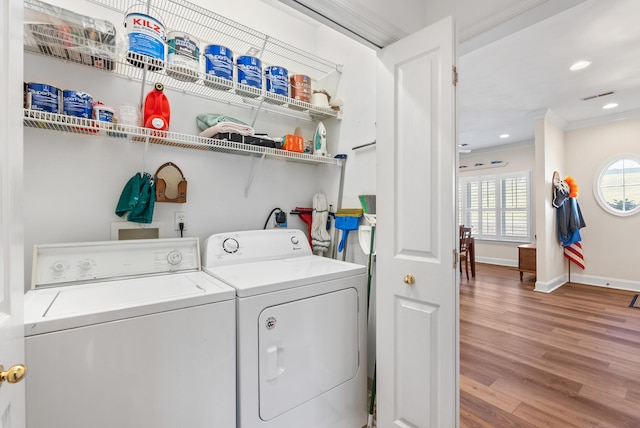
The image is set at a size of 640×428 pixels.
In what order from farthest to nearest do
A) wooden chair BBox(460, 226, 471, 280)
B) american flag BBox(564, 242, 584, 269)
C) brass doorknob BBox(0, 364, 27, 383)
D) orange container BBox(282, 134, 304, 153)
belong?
wooden chair BBox(460, 226, 471, 280) < american flag BBox(564, 242, 584, 269) < orange container BBox(282, 134, 304, 153) < brass doorknob BBox(0, 364, 27, 383)

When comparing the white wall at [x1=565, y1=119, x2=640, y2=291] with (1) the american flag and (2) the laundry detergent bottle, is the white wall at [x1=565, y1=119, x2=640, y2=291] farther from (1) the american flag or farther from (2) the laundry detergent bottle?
(2) the laundry detergent bottle

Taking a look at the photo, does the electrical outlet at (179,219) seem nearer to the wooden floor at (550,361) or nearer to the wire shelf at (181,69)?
the wire shelf at (181,69)

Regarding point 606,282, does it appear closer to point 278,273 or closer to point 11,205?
point 278,273

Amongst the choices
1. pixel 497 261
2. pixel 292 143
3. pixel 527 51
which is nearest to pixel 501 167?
pixel 497 261

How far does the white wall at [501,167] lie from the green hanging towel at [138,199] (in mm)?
6611


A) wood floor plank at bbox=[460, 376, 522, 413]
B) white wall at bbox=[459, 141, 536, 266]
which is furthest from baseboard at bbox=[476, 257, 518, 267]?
wood floor plank at bbox=[460, 376, 522, 413]

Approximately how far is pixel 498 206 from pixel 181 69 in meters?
6.65

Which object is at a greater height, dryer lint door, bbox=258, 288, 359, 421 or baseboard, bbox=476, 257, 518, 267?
dryer lint door, bbox=258, 288, 359, 421

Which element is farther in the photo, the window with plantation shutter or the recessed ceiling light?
the window with plantation shutter

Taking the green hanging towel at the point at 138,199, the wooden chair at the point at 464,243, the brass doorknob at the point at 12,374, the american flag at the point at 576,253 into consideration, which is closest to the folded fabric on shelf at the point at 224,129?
the green hanging towel at the point at 138,199

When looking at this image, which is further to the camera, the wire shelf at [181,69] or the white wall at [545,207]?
the white wall at [545,207]

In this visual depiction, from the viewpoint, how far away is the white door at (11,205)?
0.58 meters

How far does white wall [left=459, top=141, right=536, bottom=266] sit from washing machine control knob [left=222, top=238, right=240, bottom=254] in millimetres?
6220

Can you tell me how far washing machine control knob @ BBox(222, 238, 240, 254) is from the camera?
5.66 feet
